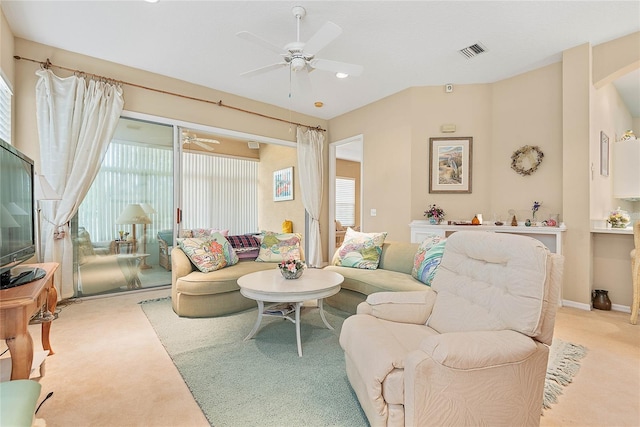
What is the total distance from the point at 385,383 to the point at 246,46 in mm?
3469

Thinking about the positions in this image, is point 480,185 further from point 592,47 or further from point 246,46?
point 246,46

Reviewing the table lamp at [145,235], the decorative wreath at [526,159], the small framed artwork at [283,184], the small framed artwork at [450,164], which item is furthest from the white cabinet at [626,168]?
the table lamp at [145,235]

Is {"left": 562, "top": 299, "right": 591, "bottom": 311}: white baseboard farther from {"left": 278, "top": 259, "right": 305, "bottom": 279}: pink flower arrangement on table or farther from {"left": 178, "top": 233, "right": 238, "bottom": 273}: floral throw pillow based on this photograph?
{"left": 178, "top": 233, "right": 238, "bottom": 273}: floral throw pillow

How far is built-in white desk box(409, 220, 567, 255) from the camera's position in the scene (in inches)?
133

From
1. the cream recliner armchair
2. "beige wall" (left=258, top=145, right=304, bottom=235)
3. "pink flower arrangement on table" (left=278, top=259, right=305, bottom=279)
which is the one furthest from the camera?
"beige wall" (left=258, top=145, right=304, bottom=235)

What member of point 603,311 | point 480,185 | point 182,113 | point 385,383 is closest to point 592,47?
point 480,185

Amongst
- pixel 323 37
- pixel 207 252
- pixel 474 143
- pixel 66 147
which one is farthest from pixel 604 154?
pixel 66 147

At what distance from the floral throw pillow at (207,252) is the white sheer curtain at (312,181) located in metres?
2.37

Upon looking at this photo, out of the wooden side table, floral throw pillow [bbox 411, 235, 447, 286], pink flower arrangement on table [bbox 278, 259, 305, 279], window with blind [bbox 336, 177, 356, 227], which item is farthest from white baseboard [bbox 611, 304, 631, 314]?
window with blind [bbox 336, 177, 356, 227]

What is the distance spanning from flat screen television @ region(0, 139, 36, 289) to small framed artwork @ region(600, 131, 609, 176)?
556 centimetres

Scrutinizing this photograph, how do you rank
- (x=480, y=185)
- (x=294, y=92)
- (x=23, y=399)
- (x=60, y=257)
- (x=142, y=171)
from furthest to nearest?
(x=294, y=92) < (x=480, y=185) < (x=142, y=171) < (x=60, y=257) < (x=23, y=399)

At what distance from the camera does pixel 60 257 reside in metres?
3.15

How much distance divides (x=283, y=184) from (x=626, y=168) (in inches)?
223

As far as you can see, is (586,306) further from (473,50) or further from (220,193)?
(220,193)
